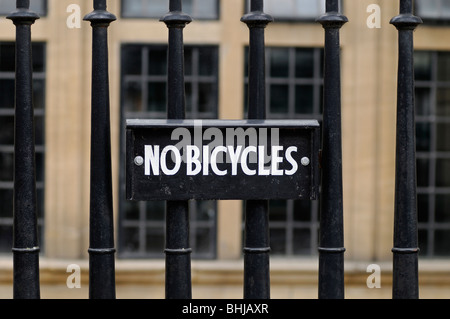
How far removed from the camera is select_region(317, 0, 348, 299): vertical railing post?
2.90 m

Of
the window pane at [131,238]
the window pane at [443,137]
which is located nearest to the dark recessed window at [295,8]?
the window pane at [443,137]

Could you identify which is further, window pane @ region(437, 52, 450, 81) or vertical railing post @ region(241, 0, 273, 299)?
window pane @ region(437, 52, 450, 81)

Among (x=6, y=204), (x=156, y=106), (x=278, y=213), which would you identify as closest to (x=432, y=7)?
(x=278, y=213)

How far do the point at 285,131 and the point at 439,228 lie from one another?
4948 millimetres

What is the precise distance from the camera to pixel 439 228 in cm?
734

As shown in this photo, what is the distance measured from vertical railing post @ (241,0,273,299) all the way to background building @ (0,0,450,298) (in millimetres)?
4294

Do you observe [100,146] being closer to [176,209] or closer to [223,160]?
[176,209]

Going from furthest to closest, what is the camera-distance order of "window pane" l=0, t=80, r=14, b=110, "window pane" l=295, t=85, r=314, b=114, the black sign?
"window pane" l=295, t=85, r=314, b=114 < "window pane" l=0, t=80, r=14, b=110 < the black sign

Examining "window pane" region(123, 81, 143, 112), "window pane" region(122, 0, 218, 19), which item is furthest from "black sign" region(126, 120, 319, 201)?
"window pane" region(122, 0, 218, 19)

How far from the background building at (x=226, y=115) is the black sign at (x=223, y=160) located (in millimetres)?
4387

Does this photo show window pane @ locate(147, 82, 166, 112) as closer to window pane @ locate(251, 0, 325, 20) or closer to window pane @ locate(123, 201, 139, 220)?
window pane @ locate(123, 201, 139, 220)

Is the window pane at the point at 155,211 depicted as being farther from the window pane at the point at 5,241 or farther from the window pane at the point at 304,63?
the window pane at the point at 304,63

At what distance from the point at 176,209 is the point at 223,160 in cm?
27

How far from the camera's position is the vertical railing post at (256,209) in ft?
9.34
